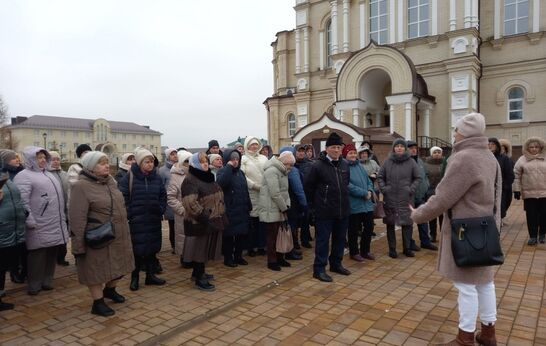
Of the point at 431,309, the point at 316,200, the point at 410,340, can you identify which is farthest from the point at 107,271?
the point at 431,309

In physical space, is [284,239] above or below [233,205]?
below

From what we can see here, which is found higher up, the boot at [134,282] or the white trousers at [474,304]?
the white trousers at [474,304]

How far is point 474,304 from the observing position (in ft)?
10.9

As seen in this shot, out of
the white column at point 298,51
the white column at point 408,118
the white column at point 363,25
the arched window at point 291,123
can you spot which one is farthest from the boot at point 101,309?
the arched window at point 291,123

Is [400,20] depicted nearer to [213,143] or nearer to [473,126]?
[213,143]

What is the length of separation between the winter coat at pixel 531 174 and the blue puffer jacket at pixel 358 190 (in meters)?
3.28

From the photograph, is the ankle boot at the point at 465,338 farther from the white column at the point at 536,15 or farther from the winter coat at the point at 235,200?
the white column at the point at 536,15

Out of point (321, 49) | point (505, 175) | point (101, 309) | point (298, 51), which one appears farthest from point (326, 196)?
point (298, 51)

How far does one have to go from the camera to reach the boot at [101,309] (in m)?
4.39

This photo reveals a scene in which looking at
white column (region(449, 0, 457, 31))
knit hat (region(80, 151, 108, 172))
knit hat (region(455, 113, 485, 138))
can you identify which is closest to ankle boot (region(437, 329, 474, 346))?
knit hat (region(455, 113, 485, 138))

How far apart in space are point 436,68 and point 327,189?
20.3 metres

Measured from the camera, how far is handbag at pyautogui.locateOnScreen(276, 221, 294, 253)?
6.09m

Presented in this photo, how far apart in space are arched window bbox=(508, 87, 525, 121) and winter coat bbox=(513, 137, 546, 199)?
16.5 meters

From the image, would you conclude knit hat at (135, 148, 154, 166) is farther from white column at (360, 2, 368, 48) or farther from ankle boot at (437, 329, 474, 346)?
white column at (360, 2, 368, 48)
